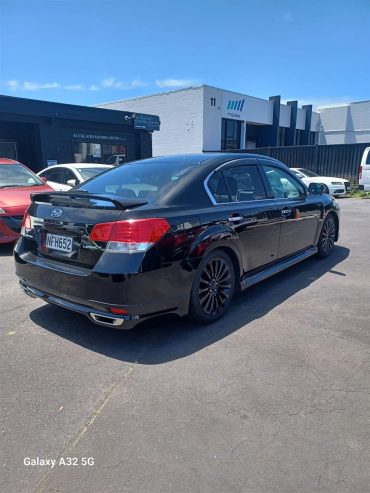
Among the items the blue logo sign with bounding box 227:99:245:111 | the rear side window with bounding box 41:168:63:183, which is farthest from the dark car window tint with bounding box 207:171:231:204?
the blue logo sign with bounding box 227:99:245:111

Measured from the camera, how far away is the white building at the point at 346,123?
40125 mm

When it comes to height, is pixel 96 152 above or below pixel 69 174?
above

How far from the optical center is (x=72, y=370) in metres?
3.00

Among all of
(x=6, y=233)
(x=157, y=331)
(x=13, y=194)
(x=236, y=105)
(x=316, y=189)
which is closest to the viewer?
(x=157, y=331)

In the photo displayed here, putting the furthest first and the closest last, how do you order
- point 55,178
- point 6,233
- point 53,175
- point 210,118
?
point 210,118 → point 53,175 → point 55,178 → point 6,233

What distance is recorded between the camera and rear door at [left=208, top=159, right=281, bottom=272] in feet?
12.9

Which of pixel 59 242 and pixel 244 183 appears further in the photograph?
pixel 244 183

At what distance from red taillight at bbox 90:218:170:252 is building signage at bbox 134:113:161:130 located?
1830 centimetres

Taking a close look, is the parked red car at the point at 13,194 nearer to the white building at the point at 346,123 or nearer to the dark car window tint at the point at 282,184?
the dark car window tint at the point at 282,184

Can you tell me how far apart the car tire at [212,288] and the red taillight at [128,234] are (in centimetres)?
62

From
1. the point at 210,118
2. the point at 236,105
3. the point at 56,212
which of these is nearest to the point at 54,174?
the point at 56,212

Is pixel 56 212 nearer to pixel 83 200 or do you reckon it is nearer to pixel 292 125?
pixel 83 200

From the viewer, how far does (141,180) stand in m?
3.92

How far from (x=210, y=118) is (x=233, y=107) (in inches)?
118
